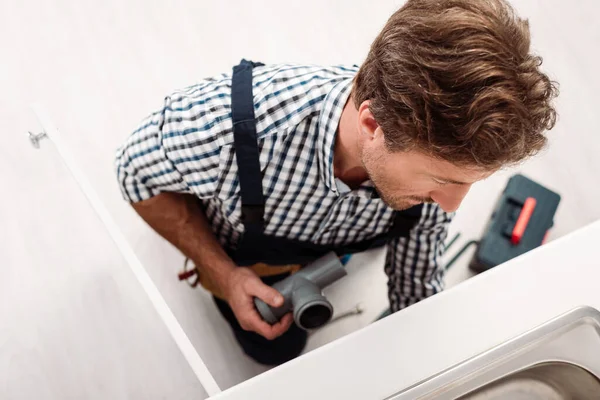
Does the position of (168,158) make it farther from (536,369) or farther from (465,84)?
(536,369)

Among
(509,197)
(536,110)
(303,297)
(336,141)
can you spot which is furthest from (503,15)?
(509,197)

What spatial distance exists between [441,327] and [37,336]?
1.12m

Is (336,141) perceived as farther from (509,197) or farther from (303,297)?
(509,197)

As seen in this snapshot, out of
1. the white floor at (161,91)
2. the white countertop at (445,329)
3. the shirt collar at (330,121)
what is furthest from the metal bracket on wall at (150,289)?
the white floor at (161,91)

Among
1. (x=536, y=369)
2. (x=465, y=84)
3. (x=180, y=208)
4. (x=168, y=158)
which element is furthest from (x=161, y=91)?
(x=536, y=369)

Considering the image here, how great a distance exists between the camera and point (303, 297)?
0.95 meters

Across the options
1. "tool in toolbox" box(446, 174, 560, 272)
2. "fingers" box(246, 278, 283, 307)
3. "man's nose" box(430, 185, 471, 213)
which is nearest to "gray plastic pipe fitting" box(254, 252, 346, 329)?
"fingers" box(246, 278, 283, 307)

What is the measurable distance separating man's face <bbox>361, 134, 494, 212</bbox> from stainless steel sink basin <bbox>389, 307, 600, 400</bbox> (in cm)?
23

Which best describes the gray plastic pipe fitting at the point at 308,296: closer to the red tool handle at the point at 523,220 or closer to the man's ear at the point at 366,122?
the man's ear at the point at 366,122

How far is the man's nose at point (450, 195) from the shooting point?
0.81 meters

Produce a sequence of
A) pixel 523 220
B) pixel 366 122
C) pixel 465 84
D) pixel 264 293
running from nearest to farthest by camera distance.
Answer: pixel 465 84
pixel 366 122
pixel 264 293
pixel 523 220

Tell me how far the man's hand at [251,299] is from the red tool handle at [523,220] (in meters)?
0.81

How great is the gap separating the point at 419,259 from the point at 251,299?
1.22 ft

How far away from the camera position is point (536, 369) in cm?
71
